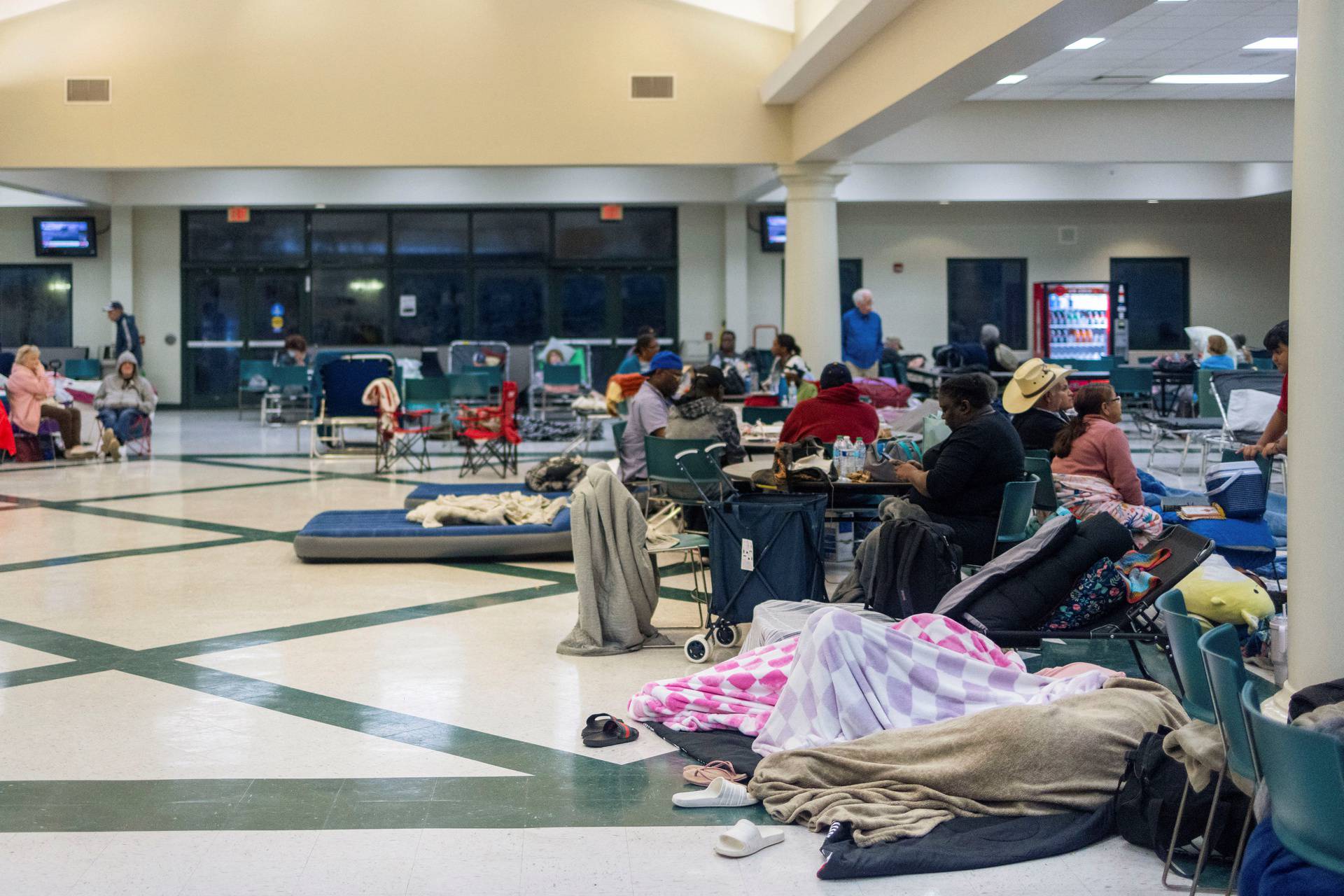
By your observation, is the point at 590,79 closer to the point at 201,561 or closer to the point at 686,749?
the point at 201,561

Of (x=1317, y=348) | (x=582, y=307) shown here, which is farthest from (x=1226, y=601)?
(x=582, y=307)

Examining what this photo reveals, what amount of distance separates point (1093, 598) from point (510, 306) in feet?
55.8

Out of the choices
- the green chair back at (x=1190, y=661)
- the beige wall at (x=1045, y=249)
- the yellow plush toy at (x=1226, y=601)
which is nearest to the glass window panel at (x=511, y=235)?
the beige wall at (x=1045, y=249)

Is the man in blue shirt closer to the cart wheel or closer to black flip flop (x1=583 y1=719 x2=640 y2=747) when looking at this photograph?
the cart wheel

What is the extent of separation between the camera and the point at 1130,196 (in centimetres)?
1955

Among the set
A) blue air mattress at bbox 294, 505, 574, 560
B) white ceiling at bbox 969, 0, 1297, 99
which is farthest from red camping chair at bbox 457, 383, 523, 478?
white ceiling at bbox 969, 0, 1297, 99

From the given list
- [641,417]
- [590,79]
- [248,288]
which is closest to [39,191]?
[248,288]

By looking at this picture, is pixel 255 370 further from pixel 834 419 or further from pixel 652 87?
pixel 834 419

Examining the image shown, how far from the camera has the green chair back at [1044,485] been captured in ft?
19.8

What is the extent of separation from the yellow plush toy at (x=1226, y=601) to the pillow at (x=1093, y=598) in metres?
0.43

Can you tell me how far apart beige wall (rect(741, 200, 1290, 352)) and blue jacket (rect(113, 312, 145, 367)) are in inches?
356

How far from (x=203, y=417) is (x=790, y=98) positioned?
35.7ft

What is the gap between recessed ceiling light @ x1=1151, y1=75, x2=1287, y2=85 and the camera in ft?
40.5

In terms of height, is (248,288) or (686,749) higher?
(248,288)
